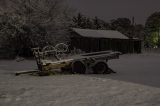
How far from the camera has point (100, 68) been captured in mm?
16312

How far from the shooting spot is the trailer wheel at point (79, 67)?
636 inches

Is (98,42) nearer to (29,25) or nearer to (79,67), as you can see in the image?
(29,25)

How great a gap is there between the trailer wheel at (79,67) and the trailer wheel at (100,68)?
49 cm

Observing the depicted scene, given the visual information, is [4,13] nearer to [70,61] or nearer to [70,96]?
[70,61]

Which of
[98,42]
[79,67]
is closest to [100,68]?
[79,67]

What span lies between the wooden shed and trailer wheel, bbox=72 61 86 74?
101 ft

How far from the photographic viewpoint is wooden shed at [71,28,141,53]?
47.8 metres

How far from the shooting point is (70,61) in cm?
1633

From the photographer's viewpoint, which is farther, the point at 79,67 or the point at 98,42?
the point at 98,42

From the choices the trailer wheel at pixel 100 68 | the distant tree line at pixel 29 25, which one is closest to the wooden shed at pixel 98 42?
the distant tree line at pixel 29 25

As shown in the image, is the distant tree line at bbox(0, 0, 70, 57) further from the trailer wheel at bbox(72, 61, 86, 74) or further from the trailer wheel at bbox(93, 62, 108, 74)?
the trailer wheel at bbox(93, 62, 108, 74)

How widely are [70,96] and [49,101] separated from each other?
76 centimetres

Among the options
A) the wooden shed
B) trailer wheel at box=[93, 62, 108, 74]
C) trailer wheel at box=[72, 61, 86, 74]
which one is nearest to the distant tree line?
the wooden shed

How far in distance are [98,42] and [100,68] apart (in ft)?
107
